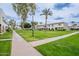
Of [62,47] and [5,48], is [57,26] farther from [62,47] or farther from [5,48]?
[5,48]

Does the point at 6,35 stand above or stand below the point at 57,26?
below

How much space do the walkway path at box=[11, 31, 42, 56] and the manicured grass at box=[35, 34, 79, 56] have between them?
0.30 feet

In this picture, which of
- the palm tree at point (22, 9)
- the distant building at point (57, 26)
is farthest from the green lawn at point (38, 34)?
the palm tree at point (22, 9)

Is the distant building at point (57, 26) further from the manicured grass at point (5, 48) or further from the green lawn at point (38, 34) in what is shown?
the manicured grass at point (5, 48)

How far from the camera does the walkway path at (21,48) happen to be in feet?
9.54

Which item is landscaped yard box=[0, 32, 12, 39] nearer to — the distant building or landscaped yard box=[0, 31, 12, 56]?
landscaped yard box=[0, 31, 12, 56]

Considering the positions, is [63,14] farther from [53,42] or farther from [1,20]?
[1,20]

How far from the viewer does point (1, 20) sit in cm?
301

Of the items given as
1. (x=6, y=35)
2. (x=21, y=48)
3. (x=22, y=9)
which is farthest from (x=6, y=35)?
(x=22, y=9)

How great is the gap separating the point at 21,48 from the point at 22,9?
0.55m

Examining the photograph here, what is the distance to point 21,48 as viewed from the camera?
2934 millimetres

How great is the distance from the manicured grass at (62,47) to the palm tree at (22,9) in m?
0.48

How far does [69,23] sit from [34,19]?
1.62 ft

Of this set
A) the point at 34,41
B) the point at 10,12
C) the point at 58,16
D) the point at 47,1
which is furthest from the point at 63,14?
the point at 10,12
